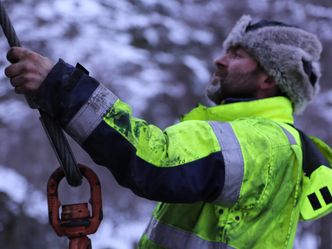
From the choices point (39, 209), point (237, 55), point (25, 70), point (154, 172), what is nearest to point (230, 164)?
point (154, 172)

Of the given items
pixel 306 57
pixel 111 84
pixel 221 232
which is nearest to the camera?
pixel 221 232

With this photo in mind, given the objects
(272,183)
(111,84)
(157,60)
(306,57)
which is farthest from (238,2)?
(272,183)

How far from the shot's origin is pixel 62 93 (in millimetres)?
1381

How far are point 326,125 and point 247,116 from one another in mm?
5163

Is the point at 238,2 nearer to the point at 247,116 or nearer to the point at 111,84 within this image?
the point at 111,84

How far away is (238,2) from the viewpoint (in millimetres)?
7527

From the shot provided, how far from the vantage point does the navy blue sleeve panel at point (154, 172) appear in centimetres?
139

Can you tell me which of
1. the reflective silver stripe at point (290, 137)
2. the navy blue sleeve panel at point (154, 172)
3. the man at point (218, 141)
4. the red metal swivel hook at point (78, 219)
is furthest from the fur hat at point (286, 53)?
the red metal swivel hook at point (78, 219)

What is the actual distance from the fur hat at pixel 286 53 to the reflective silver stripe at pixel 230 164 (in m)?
0.63

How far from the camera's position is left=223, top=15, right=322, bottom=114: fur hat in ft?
6.99

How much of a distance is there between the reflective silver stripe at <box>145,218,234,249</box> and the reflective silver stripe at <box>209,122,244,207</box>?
6.8 inches

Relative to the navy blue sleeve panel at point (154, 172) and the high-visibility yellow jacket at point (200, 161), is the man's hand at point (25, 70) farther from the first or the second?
the navy blue sleeve panel at point (154, 172)

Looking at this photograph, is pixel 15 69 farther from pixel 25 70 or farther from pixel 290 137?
pixel 290 137

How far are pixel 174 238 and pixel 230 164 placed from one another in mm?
404
